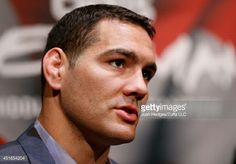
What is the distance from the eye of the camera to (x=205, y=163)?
106 cm

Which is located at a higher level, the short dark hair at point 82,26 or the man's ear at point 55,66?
the short dark hair at point 82,26

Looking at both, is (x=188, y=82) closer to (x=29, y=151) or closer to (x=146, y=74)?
(x=146, y=74)

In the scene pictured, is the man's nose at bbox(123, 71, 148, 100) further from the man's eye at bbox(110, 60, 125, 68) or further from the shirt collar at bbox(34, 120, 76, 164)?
the shirt collar at bbox(34, 120, 76, 164)

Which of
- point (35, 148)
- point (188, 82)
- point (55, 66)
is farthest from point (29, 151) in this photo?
point (188, 82)

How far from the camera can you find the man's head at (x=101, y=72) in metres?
0.68

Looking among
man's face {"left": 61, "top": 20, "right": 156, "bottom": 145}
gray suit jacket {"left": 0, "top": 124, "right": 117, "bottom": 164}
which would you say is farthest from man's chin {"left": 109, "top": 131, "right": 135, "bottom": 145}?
gray suit jacket {"left": 0, "top": 124, "right": 117, "bottom": 164}

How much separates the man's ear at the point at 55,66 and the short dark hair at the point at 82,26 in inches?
0.4

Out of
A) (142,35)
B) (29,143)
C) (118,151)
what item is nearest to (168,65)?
(118,151)

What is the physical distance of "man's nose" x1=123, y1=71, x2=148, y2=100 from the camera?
0.68m

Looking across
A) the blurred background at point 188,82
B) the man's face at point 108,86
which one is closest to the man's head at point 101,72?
the man's face at point 108,86

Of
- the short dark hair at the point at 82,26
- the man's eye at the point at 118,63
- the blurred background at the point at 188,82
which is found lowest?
the blurred background at the point at 188,82

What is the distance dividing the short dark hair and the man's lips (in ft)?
0.33

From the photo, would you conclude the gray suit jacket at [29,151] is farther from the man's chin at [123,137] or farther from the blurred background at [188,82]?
the blurred background at [188,82]

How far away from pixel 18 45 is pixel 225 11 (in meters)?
0.49
